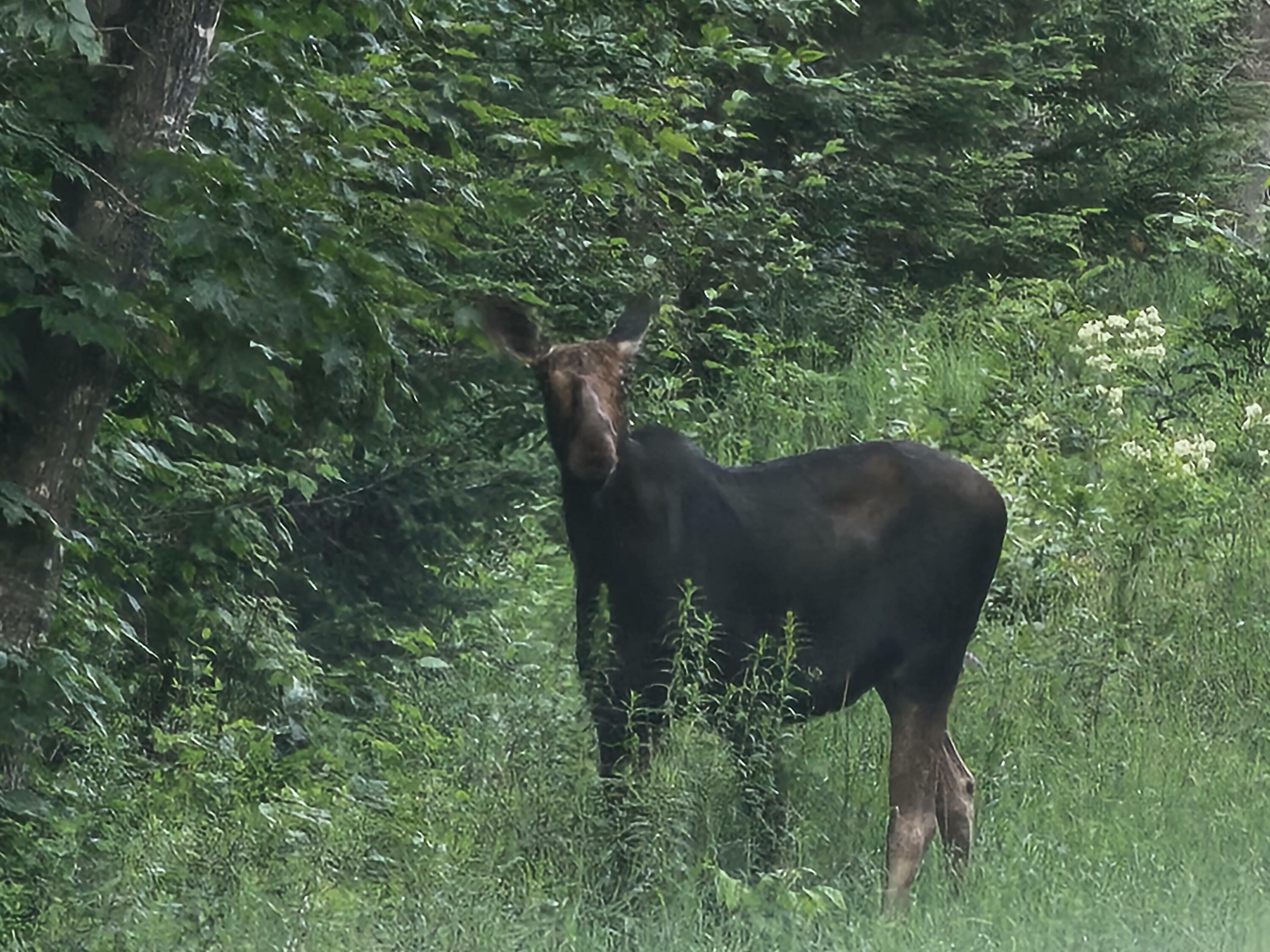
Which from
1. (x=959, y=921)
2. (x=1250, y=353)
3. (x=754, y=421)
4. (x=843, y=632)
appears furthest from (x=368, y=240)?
(x=1250, y=353)

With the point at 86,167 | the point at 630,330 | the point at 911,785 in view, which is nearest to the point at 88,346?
the point at 86,167

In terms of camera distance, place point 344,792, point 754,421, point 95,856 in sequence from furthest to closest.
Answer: point 754,421, point 344,792, point 95,856

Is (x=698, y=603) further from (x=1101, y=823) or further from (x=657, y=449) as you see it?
(x=1101, y=823)

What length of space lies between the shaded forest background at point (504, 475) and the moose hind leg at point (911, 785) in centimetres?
15

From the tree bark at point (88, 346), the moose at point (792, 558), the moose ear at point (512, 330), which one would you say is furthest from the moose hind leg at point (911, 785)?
the tree bark at point (88, 346)

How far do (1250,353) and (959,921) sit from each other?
9.01 m

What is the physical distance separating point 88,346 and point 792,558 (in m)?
2.80

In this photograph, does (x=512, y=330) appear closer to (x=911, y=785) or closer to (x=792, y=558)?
(x=792, y=558)

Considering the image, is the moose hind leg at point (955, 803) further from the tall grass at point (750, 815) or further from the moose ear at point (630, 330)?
the moose ear at point (630, 330)

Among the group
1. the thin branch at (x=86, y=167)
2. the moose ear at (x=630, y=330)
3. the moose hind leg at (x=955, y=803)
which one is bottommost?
the moose hind leg at (x=955, y=803)

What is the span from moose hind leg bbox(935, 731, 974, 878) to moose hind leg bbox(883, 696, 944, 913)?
0.09 meters

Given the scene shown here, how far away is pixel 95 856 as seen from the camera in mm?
6945

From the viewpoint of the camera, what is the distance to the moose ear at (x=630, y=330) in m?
7.14

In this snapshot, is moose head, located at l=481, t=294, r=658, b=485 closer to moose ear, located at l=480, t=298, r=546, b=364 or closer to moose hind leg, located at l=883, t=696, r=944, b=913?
moose ear, located at l=480, t=298, r=546, b=364
